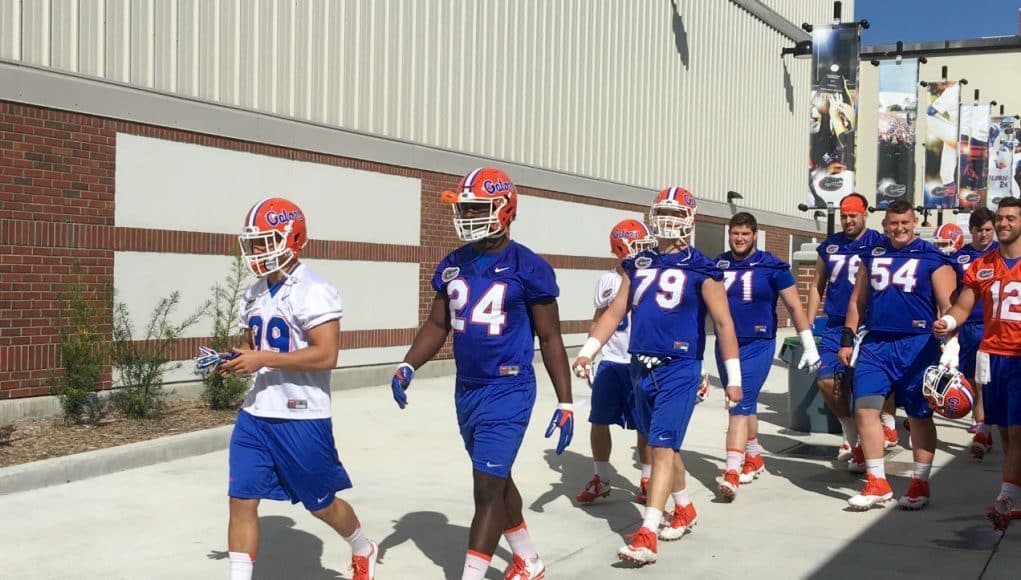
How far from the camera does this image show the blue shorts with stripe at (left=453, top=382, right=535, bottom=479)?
17.5ft

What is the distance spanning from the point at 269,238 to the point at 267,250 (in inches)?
2.3

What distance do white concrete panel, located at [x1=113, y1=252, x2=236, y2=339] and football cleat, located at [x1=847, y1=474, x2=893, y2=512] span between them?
788 centimetres

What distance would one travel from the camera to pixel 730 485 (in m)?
8.15

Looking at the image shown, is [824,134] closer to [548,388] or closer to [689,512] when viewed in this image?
[548,388]

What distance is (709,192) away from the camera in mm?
27375

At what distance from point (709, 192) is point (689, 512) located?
69.2 ft

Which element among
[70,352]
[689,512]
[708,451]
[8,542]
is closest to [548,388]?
[708,451]

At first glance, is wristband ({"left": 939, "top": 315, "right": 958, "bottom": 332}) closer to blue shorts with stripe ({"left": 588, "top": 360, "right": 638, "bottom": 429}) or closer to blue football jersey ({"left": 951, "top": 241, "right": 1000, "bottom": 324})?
blue shorts with stripe ({"left": 588, "top": 360, "right": 638, "bottom": 429})

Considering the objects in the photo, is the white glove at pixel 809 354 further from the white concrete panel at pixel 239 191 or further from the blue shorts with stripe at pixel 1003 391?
the white concrete panel at pixel 239 191

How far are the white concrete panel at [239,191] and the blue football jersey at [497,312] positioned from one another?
7.45m

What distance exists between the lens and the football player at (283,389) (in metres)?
5.10

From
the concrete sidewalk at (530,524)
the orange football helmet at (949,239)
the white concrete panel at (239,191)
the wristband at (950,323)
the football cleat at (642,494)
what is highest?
the white concrete panel at (239,191)

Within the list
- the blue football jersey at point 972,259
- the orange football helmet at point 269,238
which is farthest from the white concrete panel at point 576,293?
the orange football helmet at point 269,238

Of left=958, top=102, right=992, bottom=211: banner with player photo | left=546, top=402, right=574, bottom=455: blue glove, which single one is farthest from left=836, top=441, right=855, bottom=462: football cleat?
left=958, top=102, right=992, bottom=211: banner with player photo
